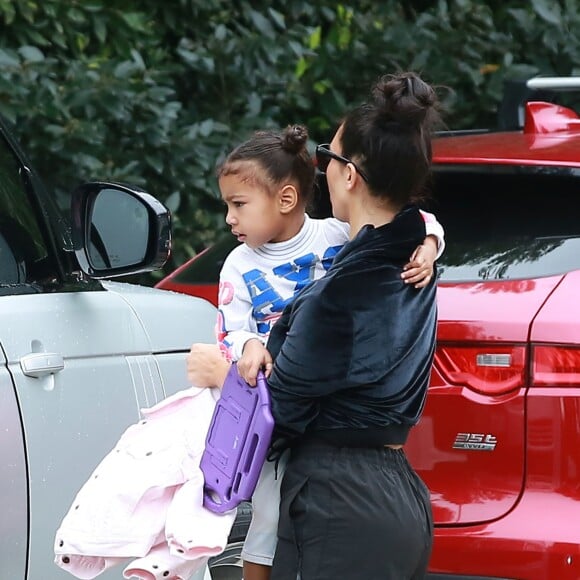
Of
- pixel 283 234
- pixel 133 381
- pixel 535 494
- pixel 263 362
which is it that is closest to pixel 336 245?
pixel 283 234

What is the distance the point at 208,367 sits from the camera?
2.72m

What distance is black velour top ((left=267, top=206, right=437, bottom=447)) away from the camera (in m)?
2.53

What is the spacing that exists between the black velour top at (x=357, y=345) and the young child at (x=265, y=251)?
148 mm

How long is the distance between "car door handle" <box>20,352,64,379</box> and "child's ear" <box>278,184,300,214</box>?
1.88 ft

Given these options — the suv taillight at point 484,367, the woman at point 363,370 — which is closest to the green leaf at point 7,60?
the suv taillight at point 484,367

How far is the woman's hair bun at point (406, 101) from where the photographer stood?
2.63m

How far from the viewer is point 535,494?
3.47m

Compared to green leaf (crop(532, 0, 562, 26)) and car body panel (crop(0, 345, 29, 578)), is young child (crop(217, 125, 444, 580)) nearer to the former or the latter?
car body panel (crop(0, 345, 29, 578))

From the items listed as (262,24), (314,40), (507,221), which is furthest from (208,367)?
(314,40)

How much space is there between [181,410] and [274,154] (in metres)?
0.57

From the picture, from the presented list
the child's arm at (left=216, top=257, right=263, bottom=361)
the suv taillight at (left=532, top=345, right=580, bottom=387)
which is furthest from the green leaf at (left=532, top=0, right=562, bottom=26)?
the child's arm at (left=216, top=257, right=263, bottom=361)

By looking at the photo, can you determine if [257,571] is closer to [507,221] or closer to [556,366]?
[556,366]

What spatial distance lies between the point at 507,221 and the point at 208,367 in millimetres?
1573

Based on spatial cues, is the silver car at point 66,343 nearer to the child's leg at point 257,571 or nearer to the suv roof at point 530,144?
the child's leg at point 257,571
